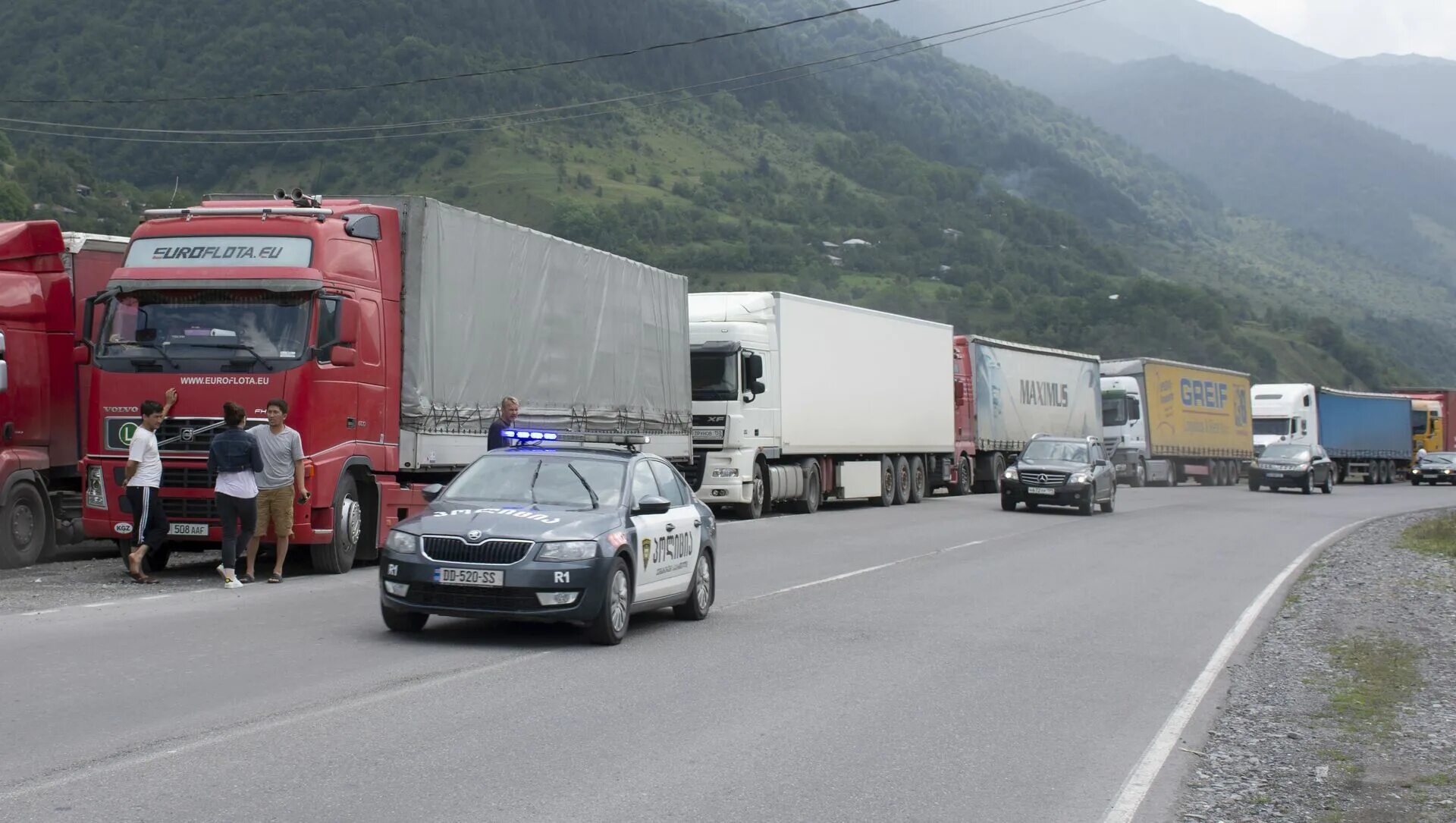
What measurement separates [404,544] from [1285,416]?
5516cm

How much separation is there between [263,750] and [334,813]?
1.27 m

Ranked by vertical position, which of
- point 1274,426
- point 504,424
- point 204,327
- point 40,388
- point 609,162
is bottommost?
point 504,424

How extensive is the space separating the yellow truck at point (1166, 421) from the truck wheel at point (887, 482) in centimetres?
1863

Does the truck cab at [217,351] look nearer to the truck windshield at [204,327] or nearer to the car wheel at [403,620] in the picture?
the truck windshield at [204,327]

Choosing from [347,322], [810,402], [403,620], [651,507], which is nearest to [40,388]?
[347,322]

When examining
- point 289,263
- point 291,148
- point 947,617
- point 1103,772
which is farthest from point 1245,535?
point 291,148

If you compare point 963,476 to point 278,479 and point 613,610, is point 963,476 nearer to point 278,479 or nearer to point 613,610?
point 278,479

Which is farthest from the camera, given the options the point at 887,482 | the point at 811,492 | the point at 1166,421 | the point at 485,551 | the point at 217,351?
the point at 1166,421

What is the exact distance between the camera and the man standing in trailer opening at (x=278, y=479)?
14320 mm

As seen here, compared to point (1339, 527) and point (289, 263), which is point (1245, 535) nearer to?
point (1339, 527)

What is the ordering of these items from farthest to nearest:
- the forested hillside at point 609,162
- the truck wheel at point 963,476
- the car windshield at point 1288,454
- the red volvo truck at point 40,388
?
the forested hillside at point 609,162
the car windshield at point 1288,454
the truck wheel at point 963,476
the red volvo truck at point 40,388

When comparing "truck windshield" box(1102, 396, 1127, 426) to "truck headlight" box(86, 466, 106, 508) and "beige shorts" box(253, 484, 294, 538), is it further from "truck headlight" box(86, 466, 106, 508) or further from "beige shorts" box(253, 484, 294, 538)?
"truck headlight" box(86, 466, 106, 508)

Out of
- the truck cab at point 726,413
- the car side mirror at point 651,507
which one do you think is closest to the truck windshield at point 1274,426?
the truck cab at point 726,413

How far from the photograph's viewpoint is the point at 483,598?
412 inches
